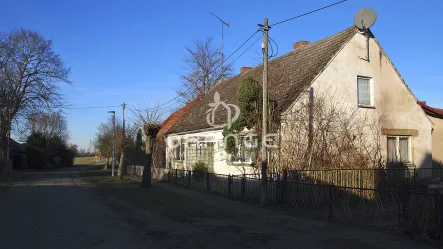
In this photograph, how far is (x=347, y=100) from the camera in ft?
55.5

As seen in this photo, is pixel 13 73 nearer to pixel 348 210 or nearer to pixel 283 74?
pixel 283 74

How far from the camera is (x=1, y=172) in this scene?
37031mm

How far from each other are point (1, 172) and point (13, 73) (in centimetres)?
961

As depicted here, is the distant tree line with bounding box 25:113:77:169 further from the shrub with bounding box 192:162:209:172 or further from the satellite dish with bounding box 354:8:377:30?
the satellite dish with bounding box 354:8:377:30

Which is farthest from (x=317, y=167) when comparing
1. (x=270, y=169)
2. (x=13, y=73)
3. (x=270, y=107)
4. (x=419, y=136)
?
(x=13, y=73)

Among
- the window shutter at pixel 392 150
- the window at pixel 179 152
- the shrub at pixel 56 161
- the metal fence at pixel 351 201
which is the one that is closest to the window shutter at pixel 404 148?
the window shutter at pixel 392 150

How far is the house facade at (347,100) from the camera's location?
15.8 meters

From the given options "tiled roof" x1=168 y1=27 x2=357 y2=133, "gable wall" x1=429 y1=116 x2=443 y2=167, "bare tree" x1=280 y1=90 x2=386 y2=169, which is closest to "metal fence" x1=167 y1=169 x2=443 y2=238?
"bare tree" x1=280 y1=90 x2=386 y2=169

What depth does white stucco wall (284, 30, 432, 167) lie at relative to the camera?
1680 cm

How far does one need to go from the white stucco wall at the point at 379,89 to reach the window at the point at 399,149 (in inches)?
10.1

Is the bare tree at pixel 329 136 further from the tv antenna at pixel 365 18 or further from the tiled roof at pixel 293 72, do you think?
the tv antenna at pixel 365 18

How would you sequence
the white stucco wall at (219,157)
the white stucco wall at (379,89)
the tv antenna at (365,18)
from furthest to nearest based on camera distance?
the white stucco wall at (219,157), the white stucco wall at (379,89), the tv antenna at (365,18)

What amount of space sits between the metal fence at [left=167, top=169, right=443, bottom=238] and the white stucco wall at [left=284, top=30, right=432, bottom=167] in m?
5.24

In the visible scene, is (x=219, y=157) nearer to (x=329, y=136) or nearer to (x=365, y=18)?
(x=329, y=136)
